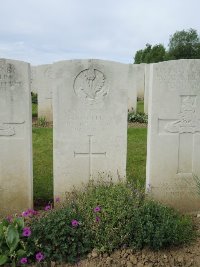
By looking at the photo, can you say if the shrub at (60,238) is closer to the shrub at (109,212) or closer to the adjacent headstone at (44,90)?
the shrub at (109,212)

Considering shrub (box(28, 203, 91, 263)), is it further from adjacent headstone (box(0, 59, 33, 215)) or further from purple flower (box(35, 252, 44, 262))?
adjacent headstone (box(0, 59, 33, 215))

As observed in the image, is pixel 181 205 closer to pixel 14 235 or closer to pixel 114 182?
pixel 114 182

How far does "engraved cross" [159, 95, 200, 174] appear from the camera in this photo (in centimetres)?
447

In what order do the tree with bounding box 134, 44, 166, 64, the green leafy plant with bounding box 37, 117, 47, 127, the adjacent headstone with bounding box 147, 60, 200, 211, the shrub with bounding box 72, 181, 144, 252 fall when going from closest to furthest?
the shrub with bounding box 72, 181, 144, 252 < the adjacent headstone with bounding box 147, 60, 200, 211 < the green leafy plant with bounding box 37, 117, 47, 127 < the tree with bounding box 134, 44, 166, 64

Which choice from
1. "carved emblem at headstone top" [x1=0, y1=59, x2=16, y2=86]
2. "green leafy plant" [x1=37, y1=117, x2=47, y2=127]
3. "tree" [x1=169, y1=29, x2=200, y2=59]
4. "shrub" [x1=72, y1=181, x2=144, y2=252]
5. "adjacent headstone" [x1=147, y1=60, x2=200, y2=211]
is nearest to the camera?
"shrub" [x1=72, y1=181, x2=144, y2=252]

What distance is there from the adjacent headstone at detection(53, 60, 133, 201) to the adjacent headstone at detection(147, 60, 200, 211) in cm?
42

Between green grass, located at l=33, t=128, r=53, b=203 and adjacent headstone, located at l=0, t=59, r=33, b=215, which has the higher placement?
adjacent headstone, located at l=0, t=59, r=33, b=215

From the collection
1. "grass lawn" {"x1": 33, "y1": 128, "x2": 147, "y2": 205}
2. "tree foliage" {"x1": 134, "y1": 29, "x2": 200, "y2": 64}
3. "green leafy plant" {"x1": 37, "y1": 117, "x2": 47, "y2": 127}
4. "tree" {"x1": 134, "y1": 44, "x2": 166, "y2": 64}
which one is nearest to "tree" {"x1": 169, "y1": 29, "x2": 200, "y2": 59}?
"tree foliage" {"x1": 134, "y1": 29, "x2": 200, "y2": 64}

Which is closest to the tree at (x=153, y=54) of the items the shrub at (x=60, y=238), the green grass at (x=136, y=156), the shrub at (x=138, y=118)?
the shrub at (x=138, y=118)

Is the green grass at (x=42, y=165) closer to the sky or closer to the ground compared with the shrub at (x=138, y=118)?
closer to the ground

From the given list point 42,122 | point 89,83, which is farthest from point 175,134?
point 42,122

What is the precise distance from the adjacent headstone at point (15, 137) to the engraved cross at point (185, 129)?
1836 millimetres

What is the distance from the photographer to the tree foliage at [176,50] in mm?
48344

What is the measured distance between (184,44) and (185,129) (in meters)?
57.2
